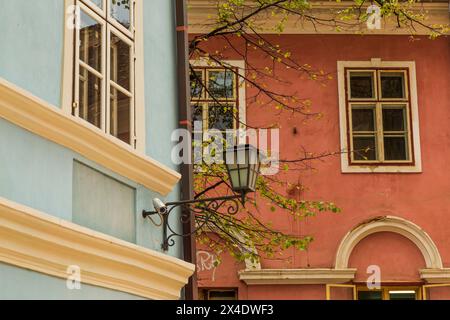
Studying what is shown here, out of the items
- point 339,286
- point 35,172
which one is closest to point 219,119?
Result: point 339,286

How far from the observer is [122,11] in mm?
9852

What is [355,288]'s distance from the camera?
17.5 meters

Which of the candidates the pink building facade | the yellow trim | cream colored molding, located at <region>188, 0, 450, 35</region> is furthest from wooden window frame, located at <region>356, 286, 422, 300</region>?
cream colored molding, located at <region>188, 0, 450, 35</region>

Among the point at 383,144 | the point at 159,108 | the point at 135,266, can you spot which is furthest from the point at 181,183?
the point at 383,144

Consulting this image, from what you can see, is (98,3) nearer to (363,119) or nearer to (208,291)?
(208,291)

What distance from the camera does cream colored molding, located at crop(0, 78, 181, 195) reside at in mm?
7379

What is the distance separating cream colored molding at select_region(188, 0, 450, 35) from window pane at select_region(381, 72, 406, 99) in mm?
715

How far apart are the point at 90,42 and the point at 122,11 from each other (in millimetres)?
955

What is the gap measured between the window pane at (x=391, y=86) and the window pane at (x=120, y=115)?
9709mm

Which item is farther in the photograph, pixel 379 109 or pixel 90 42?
pixel 379 109

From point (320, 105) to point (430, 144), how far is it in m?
1.95

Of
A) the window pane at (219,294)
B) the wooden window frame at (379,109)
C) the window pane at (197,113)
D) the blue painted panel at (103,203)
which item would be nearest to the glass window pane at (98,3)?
the blue painted panel at (103,203)

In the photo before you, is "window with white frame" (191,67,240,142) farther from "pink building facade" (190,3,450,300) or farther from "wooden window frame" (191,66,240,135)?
"pink building facade" (190,3,450,300)

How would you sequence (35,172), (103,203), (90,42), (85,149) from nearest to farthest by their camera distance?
(35,172) → (85,149) → (103,203) → (90,42)
